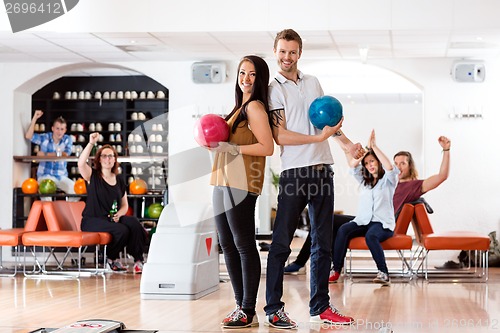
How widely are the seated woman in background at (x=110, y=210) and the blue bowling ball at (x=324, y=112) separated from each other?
4.61 metres

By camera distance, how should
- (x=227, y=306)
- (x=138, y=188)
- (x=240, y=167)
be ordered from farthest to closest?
(x=138, y=188) → (x=227, y=306) → (x=240, y=167)

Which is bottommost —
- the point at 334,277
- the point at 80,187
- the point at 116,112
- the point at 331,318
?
the point at 334,277

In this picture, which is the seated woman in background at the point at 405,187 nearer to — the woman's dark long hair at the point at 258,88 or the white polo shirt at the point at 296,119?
the white polo shirt at the point at 296,119

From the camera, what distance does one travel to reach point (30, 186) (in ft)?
34.1

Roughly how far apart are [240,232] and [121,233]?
436 cm

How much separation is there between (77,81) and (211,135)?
29.8 feet

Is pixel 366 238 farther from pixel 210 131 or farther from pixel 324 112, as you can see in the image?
pixel 210 131

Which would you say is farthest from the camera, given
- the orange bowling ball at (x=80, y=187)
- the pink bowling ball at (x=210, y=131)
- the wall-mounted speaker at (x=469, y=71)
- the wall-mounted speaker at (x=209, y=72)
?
the wall-mounted speaker at (x=209, y=72)

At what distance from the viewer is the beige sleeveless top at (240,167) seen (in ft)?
14.6

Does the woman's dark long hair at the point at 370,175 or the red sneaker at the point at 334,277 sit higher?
the woman's dark long hair at the point at 370,175

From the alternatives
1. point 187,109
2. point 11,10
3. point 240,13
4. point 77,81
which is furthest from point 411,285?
point 77,81

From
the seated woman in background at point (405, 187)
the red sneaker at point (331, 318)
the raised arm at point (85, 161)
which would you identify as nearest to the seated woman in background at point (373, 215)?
the seated woman in background at point (405, 187)

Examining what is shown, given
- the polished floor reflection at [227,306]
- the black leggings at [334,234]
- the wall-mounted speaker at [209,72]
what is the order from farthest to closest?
the wall-mounted speaker at [209,72]
the black leggings at [334,234]
the polished floor reflection at [227,306]

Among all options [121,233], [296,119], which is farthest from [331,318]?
[121,233]
